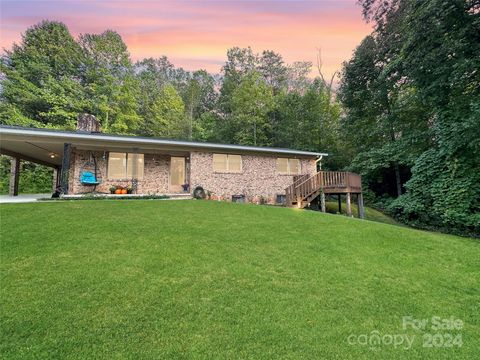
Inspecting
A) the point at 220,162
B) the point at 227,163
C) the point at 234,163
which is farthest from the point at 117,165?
the point at 234,163

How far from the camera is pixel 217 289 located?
4.01 m

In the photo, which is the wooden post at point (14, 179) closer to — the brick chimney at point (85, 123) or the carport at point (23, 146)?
the carport at point (23, 146)

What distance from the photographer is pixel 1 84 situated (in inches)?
896

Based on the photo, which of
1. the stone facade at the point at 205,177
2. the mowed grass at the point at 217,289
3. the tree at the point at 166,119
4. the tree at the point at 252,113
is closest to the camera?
the mowed grass at the point at 217,289

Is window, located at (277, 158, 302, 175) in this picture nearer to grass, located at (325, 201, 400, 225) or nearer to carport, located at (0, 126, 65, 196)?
grass, located at (325, 201, 400, 225)

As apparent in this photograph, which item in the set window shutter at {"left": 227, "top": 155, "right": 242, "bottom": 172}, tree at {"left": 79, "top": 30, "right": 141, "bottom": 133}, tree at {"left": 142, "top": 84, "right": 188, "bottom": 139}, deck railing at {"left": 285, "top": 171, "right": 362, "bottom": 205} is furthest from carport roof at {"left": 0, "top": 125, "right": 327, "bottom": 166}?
tree at {"left": 142, "top": 84, "right": 188, "bottom": 139}

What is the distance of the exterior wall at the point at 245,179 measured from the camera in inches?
554

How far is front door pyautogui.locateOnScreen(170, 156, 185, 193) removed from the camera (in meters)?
14.9

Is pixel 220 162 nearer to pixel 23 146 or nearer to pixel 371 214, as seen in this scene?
pixel 23 146

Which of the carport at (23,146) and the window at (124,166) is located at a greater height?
the carport at (23,146)

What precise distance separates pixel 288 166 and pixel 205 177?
18.2 feet

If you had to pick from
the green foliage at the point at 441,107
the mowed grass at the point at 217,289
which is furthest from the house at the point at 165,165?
the mowed grass at the point at 217,289

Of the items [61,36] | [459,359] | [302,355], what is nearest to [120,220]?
[302,355]

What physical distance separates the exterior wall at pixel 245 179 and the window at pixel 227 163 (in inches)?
9.4
